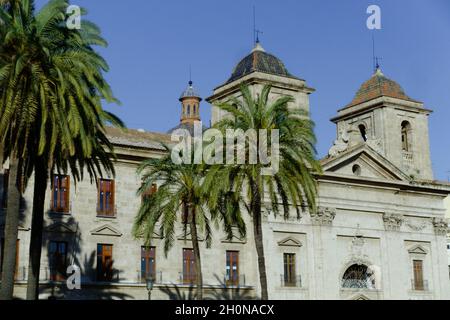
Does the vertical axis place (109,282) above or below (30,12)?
below

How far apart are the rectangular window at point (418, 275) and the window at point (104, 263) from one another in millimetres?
21313

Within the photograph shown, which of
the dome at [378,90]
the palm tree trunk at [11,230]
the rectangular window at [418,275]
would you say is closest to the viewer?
the palm tree trunk at [11,230]

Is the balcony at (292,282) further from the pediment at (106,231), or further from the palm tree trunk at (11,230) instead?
the palm tree trunk at (11,230)

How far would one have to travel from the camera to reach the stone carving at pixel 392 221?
48.6 metres

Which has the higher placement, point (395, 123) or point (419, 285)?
point (395, 123)

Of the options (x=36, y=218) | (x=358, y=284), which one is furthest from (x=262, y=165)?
(x=358, y=284)

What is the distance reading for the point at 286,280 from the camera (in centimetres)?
4372

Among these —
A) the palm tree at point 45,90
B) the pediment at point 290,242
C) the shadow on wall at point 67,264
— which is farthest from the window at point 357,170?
the palm tree at point 45,90

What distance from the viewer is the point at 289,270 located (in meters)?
44.1

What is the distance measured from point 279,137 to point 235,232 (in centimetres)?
1138

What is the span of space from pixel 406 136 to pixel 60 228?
88.6 feet

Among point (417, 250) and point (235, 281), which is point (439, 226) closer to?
point (417, 250)

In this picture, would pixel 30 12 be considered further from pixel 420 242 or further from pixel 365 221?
pixel 420 242

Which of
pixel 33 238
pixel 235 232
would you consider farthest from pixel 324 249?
pixel 33 238
